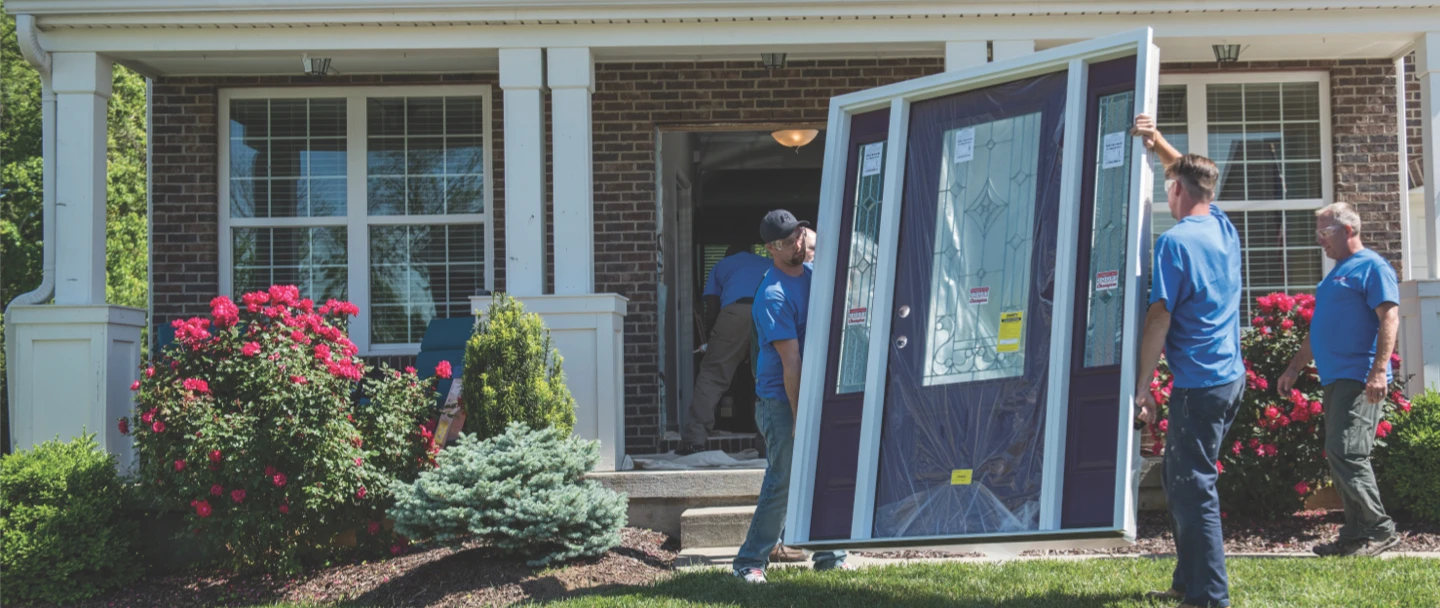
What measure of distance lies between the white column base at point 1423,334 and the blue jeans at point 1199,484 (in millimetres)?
3315

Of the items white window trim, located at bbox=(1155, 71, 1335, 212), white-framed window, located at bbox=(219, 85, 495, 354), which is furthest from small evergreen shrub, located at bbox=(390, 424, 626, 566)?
white window trim, located at bbox=(1155, 71, 1335, 212)

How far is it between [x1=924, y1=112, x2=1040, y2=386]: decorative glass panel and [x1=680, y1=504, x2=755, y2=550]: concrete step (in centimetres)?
191

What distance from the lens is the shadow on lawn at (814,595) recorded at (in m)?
4.61

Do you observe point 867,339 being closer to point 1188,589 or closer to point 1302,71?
point 1188,589

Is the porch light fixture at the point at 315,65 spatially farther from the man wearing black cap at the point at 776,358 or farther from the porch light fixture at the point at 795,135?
the man wearing black cap at the point at 776,358

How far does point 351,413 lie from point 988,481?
332 cm

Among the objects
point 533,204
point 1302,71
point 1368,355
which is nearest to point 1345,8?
point 1302,71

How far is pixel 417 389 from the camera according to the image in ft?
21.5

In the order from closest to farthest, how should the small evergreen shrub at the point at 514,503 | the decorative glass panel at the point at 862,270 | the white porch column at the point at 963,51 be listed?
the decorative glass panel at the point at 862,270, the small evergreen shrub at the point at 514,503, the white porch column at the point at 963,51

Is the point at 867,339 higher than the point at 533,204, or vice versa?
the point at 533,204

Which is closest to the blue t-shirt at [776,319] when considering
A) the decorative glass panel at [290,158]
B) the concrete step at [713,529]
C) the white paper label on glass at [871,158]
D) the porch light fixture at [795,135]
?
the white paper label on glass at [871,158]

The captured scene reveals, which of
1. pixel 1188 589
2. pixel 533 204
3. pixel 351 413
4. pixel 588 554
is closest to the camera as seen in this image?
pixel 1188 589

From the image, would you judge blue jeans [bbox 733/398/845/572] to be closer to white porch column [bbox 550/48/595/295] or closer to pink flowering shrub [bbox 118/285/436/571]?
pink flowering shrub [bbox 118/285/436/571]

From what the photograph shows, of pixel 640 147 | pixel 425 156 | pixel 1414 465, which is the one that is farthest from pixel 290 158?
pixel 1414 465
